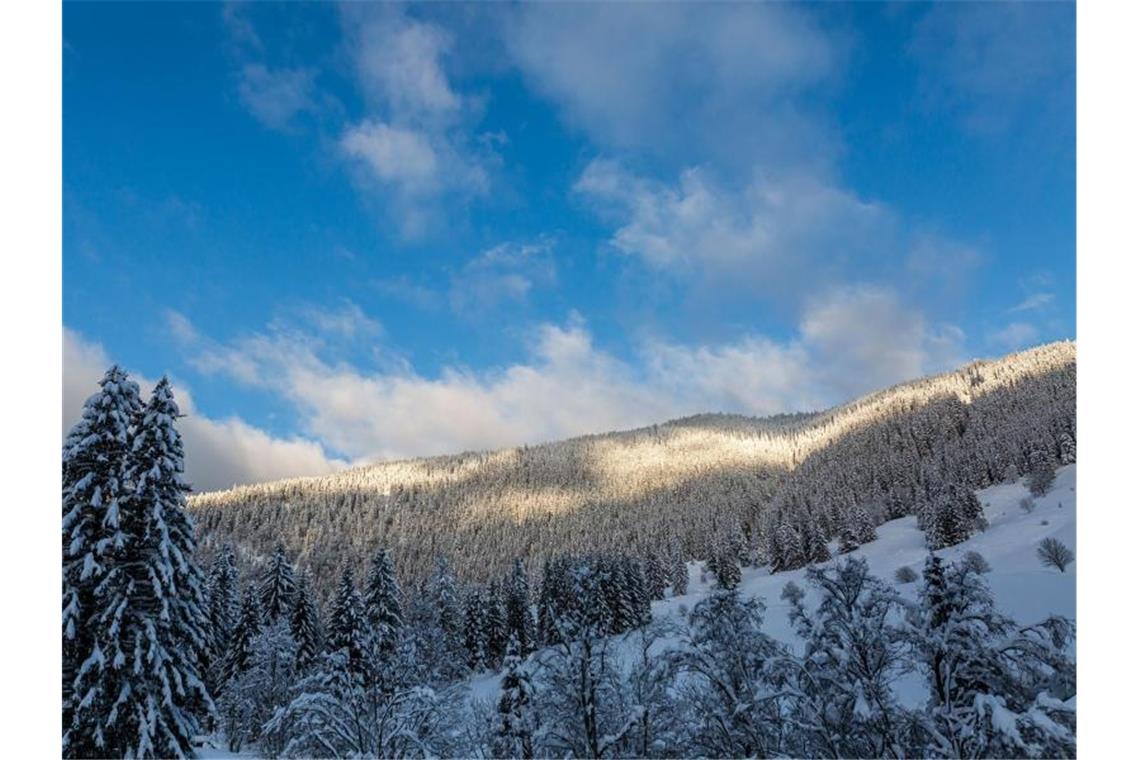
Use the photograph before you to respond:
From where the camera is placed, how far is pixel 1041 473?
6494 cm

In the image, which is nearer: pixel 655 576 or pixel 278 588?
pixel 278 588

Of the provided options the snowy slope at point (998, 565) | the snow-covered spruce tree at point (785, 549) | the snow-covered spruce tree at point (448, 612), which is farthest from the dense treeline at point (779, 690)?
the snow-covered spruce tree at point (785, 549)

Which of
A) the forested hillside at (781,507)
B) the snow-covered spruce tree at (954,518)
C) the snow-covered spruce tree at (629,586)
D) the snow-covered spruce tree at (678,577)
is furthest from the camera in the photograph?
the snow-covered spruce tree at (678,577)

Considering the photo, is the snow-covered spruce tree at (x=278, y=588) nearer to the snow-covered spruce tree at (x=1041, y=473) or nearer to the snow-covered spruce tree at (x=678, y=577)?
the snow-covered spruce tree at (x=678, y=577)

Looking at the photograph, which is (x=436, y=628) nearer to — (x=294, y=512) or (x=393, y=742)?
(x=393, y=742)

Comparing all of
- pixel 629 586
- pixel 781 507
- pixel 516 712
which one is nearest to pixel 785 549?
pixel 781 507

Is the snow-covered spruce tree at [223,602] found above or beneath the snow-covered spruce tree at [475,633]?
above

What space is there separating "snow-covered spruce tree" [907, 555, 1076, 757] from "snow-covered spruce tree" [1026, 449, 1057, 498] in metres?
62.6

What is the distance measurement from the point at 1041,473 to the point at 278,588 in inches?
2927

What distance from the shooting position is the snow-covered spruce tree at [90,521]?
13.4 m

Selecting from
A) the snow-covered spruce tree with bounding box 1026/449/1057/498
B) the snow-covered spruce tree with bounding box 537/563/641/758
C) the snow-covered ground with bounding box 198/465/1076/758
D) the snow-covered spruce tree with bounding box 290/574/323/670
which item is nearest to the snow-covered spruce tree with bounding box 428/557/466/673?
the snow-covered ground with bounding box 198/465/1076/758

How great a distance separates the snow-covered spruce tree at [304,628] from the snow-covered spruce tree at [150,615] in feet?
88.3

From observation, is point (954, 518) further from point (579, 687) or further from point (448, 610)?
point (579, 687)
